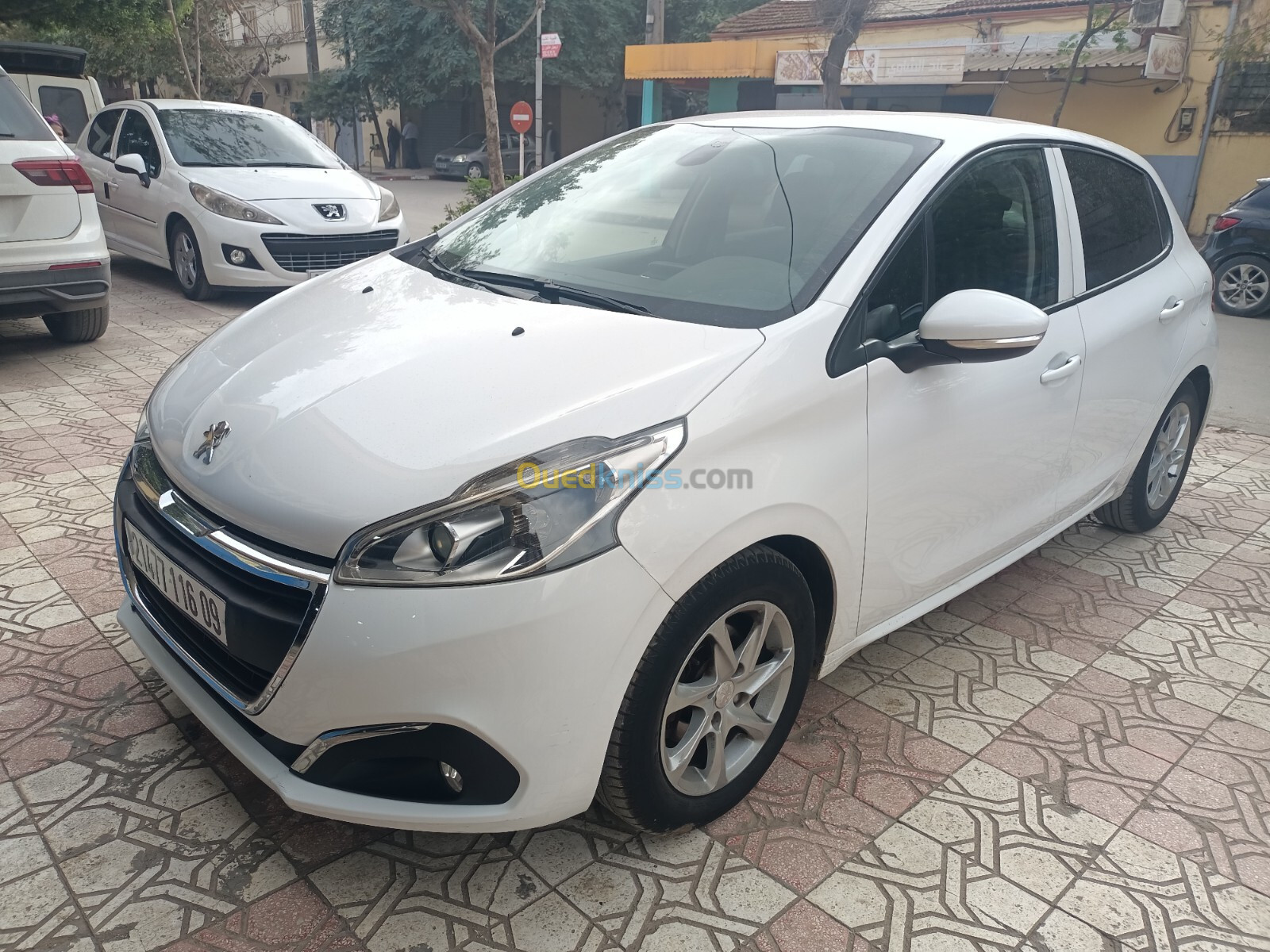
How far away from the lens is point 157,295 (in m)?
8.52

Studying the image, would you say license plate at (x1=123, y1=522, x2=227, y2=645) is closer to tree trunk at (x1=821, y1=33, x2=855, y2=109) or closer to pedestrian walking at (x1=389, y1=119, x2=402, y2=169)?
tree trunk at (x1=821, y1=33, x2=855, y2=109)

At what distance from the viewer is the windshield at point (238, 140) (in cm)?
827

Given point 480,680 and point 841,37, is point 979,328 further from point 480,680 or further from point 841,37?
point 841,37

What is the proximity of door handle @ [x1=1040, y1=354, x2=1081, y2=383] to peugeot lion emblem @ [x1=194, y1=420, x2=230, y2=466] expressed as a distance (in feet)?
7.49

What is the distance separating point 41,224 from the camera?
18.1 feet

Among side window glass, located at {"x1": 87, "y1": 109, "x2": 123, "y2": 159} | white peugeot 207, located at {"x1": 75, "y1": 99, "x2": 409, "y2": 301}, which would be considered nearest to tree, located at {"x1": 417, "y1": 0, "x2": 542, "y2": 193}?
white peugeot 207, located at {"x1": 75, "y1": 99, "x2": 409, "y2": 301}

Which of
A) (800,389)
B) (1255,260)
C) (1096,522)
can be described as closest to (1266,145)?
(1255,260)

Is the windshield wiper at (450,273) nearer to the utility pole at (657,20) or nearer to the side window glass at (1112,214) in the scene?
the side window glass at (1112,214)

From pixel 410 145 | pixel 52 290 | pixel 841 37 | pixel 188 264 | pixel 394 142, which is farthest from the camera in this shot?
pixel 394 142

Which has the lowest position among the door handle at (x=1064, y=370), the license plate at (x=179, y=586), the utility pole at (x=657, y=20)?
the license plate at (x=179, y=586)

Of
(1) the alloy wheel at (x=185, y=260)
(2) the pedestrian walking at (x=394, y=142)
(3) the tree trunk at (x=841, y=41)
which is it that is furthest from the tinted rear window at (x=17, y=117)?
(2) the pedestrian walking at (x=394, y=142)

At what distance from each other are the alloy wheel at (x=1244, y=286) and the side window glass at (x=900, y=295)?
951 cm

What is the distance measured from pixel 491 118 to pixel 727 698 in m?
11.9

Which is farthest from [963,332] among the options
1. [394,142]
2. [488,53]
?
[394,142]
